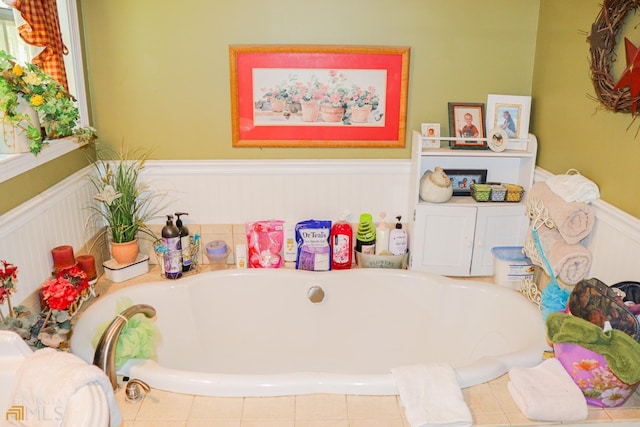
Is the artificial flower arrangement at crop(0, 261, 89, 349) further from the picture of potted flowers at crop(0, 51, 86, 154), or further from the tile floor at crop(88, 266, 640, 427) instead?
the picture of potted flowers at crop(0, 51, 86, 154)

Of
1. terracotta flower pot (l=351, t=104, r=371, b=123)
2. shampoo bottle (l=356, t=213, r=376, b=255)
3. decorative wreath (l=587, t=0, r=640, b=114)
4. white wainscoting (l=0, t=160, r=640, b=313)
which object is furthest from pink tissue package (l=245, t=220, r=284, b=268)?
decorative wreath (l=587, t=0, r=640, b=114)

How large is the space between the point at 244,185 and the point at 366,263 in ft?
2.46

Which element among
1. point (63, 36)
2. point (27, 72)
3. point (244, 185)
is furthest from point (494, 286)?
point (63, 36)

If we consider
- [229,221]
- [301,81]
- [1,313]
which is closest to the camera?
[1,313]

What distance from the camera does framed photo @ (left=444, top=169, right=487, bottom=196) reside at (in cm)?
283

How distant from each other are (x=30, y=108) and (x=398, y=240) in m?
1.75

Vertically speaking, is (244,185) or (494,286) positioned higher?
(244,185)

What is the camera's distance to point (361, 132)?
281 centimetres

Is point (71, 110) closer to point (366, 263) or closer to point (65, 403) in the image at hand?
point (65, 403)

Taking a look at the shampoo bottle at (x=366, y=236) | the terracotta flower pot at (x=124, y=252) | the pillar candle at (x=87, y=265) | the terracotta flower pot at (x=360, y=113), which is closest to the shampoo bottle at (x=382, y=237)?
the shampoo bottle at (x=366, y=236)

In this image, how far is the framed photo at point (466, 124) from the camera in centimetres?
272

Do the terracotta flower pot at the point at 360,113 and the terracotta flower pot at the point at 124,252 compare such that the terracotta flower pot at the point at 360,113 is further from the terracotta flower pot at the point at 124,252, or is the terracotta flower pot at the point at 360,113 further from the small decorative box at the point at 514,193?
the terracotta flower pot at the point at 124,252

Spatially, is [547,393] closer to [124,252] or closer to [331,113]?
[331,113]

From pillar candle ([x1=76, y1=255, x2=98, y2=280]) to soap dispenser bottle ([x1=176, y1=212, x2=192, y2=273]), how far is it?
1.40ft
